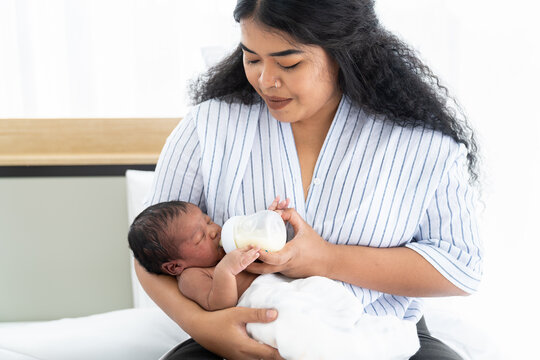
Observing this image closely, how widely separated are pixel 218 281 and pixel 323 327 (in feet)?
0.81

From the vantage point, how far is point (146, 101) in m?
2.28

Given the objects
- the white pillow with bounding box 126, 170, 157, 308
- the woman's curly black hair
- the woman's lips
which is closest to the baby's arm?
the woman's lips

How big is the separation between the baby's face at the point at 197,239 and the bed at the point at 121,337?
497mm

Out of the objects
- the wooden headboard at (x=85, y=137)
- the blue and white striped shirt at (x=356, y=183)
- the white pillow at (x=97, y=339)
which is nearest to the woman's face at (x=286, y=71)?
the blue and white striped shirt at (x=356, y=183)

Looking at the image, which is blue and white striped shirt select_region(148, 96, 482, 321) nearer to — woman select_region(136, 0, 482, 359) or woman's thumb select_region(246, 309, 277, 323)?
woman select_region(136, 0, 482, 359)

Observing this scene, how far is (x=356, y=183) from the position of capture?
139cm

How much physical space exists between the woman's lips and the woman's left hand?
26cm

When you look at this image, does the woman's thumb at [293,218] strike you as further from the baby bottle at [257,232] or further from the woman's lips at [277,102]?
the woman's lips at [277,102]

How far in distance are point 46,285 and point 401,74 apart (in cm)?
163

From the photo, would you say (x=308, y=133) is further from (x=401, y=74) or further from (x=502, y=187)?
(x=502, y=187)

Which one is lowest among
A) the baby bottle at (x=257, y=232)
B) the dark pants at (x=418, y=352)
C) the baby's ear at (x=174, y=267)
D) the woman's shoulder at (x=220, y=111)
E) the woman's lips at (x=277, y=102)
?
the dark pants at (x=418, y=352)

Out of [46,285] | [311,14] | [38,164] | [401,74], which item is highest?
Answer: [311,14]

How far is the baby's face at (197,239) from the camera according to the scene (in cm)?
131

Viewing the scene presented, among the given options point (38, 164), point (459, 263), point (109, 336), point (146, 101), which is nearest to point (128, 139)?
point (146, 101)
